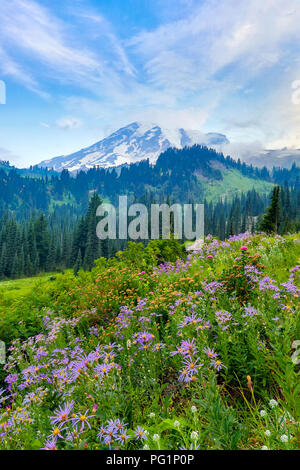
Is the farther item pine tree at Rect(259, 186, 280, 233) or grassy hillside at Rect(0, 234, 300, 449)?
pine tree at Rect(259, 186, 280, 233)

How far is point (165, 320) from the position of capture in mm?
4461

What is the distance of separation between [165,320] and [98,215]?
66.3 metres

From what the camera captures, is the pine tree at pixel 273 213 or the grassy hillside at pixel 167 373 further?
the pine tree at pixel 273 213

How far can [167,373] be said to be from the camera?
3.02 m

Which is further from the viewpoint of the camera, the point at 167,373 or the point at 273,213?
the point at 273,213

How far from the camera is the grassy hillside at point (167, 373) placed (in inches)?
61.3

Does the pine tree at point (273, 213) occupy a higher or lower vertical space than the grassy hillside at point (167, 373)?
higher

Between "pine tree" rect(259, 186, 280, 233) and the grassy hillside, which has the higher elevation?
"pine tree" rect(259, 186, 280, 233)

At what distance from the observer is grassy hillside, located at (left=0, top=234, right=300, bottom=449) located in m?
1.56

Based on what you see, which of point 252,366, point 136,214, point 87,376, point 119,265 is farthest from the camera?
point 136,214

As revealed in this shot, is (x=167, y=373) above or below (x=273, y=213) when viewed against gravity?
below

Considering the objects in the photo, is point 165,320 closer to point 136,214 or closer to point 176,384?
point 176,384
